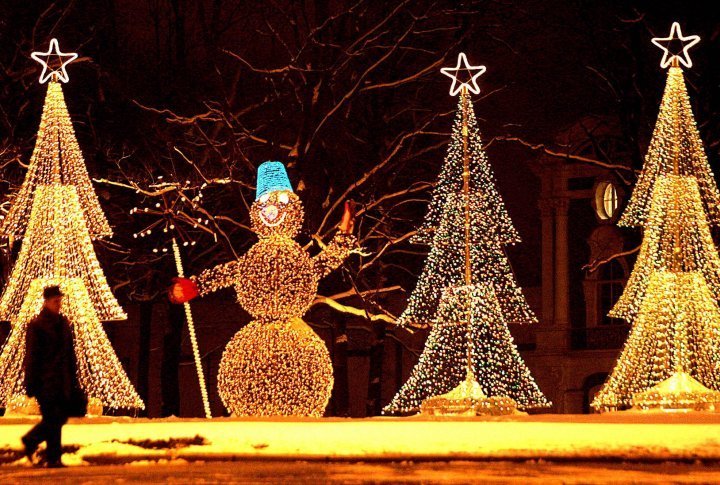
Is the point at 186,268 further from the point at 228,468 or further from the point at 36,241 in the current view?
the point at 228,468

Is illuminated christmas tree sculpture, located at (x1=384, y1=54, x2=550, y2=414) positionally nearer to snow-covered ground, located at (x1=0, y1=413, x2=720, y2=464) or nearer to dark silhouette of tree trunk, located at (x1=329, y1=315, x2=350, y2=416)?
snow-covered ground, located at (x1=0, y1=413, x2=720, y2=464)

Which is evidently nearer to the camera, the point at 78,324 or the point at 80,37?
the point at 78,324

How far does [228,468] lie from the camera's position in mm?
11219

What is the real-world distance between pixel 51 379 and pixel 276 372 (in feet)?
19.8

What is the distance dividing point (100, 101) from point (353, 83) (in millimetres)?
5709

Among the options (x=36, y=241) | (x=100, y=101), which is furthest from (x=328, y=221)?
(x=36, y=241)

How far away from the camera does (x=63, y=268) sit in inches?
723

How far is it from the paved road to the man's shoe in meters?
0.16

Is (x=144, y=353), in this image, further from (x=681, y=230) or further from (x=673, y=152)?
(x=673, y=152)

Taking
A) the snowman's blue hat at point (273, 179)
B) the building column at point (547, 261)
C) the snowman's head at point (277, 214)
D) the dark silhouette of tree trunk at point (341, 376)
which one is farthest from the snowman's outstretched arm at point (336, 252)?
the building column at point (547, 261)

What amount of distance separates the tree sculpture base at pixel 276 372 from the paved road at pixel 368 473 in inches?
215

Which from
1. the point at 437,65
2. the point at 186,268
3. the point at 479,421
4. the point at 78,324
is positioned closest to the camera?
the point at 479,421

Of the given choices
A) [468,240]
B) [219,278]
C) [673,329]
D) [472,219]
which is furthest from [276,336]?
A: [673,329]

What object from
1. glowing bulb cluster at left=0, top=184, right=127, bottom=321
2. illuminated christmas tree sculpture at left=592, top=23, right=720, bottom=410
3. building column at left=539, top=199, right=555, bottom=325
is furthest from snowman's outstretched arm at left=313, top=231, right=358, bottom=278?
building column at left=539, top=199, right=555, bottom=325
